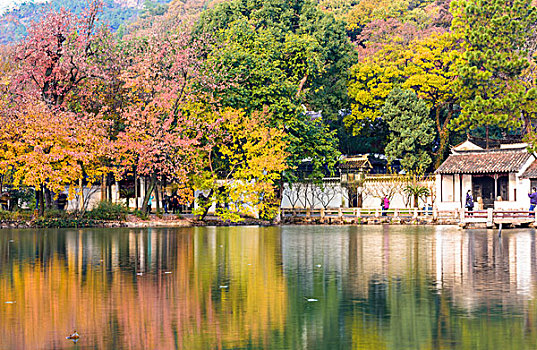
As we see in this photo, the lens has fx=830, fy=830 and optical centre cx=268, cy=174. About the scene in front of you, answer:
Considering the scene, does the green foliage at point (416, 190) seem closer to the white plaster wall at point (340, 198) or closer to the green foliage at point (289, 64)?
the white plaster wall at point (340, 198)

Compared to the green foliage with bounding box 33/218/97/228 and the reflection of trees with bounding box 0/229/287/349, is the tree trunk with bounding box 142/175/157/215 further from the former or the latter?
the reflection of trees with bounding box 0/229/287/349

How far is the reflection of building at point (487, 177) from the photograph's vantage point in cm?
6275

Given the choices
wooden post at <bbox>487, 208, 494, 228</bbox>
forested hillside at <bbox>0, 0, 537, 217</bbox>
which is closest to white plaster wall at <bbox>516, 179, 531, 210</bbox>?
forested hillside at <bbox>0, 0, 537, 217</bbox>

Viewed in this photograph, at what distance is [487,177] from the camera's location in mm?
65750

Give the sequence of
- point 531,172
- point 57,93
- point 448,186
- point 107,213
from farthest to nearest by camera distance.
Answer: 1. point 448,186
2. point 531,172
3. point 57,93
4. point 107,213

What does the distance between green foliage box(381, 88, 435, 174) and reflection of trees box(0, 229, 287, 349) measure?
4428cm

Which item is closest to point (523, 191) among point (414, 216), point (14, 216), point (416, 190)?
point (416, 190)

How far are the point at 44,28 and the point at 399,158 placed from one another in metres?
36.0

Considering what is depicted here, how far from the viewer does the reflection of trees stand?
13250mm

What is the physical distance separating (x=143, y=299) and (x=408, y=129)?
191 feet

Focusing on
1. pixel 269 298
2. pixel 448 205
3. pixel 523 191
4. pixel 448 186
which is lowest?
pixel 269 298

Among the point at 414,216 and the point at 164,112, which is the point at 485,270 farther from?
the point at 414,216

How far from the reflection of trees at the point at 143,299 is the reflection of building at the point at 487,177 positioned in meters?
37.0

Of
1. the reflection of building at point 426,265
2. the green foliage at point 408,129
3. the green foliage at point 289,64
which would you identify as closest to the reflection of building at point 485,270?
the reflection of building at point 426,265
